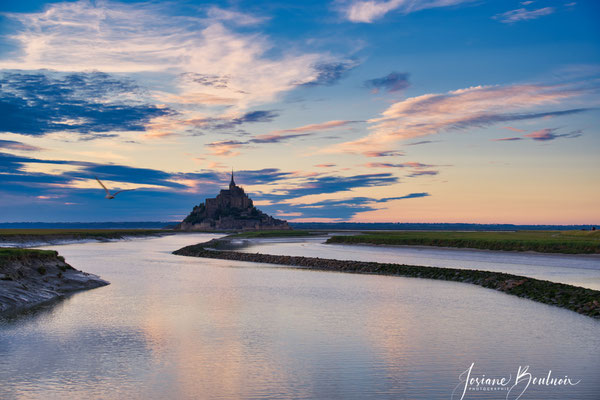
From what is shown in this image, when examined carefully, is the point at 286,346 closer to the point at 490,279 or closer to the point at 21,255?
the point at 21,255

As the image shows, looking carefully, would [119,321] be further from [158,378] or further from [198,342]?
[158,378]

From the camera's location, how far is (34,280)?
88.3 feet

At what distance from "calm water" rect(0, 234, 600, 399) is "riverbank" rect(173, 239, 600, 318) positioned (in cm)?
135

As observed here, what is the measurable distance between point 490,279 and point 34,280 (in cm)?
2775

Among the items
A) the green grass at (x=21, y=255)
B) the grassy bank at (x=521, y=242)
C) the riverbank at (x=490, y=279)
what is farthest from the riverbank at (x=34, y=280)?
the grassy bank at (x=521, y=242)

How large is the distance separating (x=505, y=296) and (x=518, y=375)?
15.9 meters

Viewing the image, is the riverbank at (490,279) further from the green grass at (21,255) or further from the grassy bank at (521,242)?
the grassy bank at (521,242)

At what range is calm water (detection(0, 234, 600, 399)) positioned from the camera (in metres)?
11.3

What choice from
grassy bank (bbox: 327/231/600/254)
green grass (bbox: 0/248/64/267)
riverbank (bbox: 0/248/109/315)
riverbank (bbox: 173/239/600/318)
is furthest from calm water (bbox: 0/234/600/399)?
grassy bank (bbox: 327/231/600/254)

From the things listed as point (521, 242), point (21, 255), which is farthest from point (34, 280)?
point (521, 242)

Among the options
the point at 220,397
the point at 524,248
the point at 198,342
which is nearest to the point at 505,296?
the point at 198,342

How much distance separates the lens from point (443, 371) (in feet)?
41.2

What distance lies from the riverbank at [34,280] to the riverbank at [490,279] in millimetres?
21905

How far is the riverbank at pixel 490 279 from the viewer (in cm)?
2286
